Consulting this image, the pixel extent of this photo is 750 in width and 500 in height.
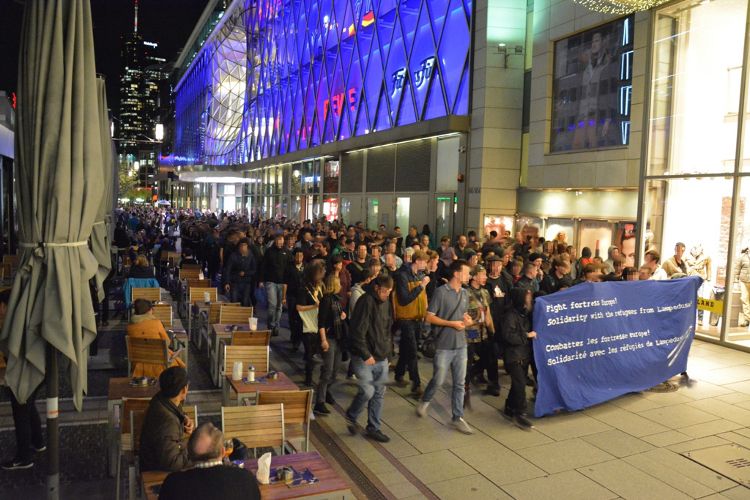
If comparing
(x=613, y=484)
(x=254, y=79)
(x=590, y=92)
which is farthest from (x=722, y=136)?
(x=254, y=79)

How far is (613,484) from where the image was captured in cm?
602

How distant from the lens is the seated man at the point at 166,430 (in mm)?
4586

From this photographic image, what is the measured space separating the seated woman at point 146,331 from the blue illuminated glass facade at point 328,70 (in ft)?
54.8

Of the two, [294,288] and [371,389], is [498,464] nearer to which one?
[371,389]

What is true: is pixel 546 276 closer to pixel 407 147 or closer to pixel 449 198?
pixel 449 198

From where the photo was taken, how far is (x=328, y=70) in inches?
1433

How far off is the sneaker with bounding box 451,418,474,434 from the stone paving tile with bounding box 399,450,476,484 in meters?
0.63

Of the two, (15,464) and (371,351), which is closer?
(15,464)

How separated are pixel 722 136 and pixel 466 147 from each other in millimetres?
9878

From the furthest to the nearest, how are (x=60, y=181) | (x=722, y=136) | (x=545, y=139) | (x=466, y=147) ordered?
(x=466, y=147) → (x=545, y=139) → (x=722, y=136) → (x=60, y=181)

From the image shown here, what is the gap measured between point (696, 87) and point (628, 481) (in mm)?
10973

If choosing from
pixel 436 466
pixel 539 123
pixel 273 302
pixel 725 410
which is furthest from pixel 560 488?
pixel 539 123

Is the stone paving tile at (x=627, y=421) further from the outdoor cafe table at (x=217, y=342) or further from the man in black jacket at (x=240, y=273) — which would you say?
the man in black jacket at (x=240, y=273)

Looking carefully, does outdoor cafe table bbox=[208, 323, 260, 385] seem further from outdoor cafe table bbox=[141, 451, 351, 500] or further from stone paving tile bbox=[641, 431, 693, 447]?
stone paving tile bbox=[641, 431, 693, 447]
